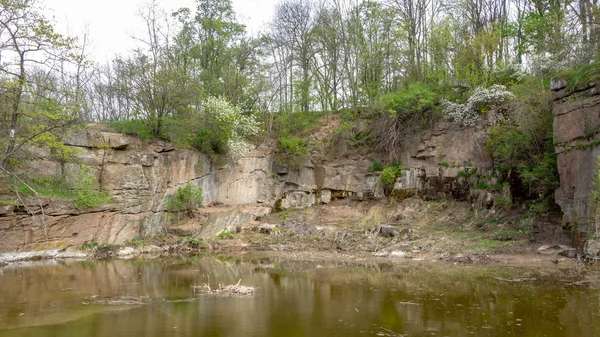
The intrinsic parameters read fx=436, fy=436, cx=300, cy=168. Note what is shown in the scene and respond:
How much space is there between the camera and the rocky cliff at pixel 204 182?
21.5 metres

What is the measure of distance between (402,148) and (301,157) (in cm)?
691

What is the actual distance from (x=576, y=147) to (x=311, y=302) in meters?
12.8

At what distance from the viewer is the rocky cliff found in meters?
21.5

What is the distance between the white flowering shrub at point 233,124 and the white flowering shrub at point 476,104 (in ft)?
40.9

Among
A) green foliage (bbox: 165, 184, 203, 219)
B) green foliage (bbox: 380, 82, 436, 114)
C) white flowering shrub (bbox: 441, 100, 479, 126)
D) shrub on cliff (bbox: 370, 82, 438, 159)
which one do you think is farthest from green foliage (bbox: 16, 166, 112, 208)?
white flowering shrub (bbox: 441, 100, 479, 126)

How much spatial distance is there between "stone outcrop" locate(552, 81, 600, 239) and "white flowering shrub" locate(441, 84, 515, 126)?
6177 mm

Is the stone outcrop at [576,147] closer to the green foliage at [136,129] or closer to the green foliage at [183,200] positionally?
the green foliage at [183,200]

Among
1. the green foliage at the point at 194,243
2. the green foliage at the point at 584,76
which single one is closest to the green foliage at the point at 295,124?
the green foliage at the point at 194,243

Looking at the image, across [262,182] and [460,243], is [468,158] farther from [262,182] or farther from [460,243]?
[262,182]

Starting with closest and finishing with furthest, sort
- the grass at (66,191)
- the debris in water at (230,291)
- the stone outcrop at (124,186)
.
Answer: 1. the debris in water at (230,291)
2. the stone outcrop at (124,186)
3. the grass at (66,191)

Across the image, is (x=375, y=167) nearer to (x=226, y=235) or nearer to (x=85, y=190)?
(x=226, y=235)

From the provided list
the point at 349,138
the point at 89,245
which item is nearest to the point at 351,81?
the point at 349,138

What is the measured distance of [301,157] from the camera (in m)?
30.4

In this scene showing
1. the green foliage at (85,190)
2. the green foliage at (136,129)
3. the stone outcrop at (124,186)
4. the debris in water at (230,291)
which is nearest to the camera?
the debris in water at (230,291)
